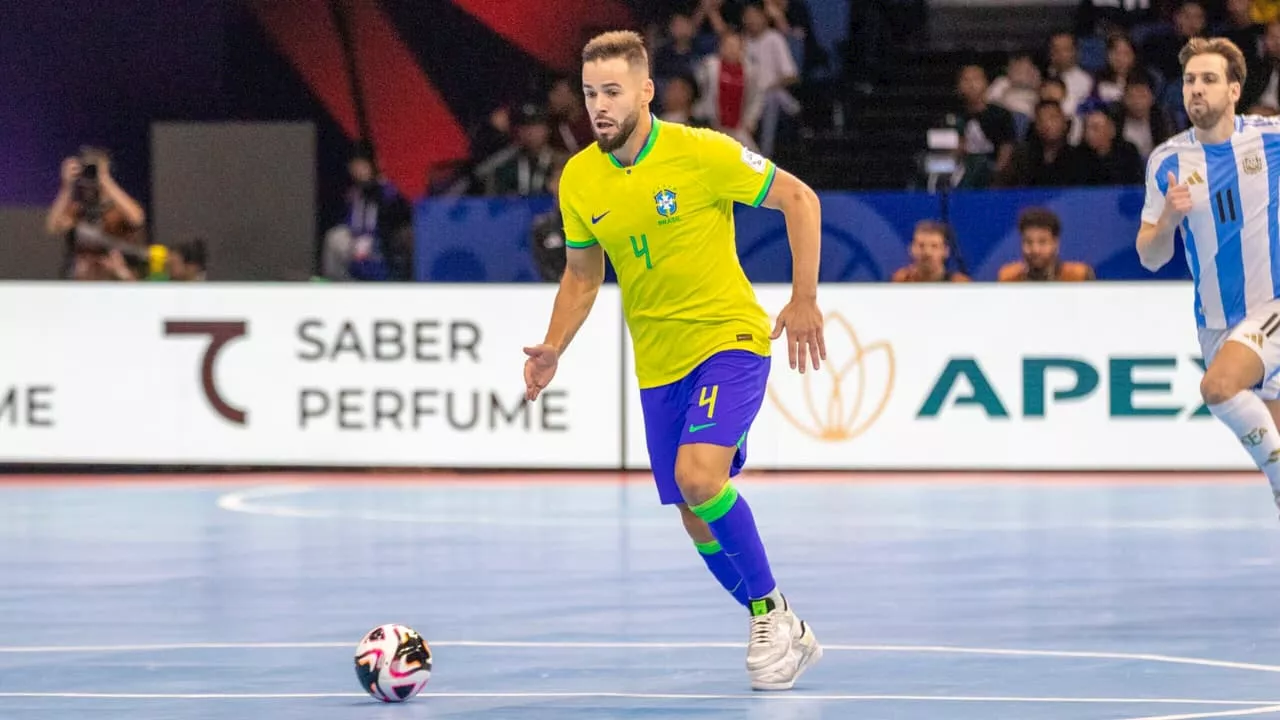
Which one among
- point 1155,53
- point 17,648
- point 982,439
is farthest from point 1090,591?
point 1155,53

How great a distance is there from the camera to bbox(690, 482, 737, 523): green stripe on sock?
7.13 metres

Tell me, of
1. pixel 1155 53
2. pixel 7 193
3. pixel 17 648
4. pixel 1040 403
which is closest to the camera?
pixel 17 648

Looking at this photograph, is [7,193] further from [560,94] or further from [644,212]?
[644,212]

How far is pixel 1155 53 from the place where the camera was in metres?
19.2

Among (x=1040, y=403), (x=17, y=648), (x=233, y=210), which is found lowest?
(x=17, y=648)

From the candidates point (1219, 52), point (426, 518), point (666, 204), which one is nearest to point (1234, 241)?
point (1219, 52)

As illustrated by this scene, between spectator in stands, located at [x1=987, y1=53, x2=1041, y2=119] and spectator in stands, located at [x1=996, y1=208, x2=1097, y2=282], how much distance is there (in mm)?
3330

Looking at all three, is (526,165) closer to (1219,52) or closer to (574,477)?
(574,477)

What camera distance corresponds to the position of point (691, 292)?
7.33m

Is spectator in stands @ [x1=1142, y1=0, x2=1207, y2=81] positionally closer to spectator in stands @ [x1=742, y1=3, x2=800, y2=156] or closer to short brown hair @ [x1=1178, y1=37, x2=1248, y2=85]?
spectator in stands @ [x1=742, y1=3, x2=800, y2=156]

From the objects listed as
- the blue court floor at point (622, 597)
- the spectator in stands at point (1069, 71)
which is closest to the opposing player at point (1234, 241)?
→ the blue court floor at point (622, 597)

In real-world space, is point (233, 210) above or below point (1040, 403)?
above

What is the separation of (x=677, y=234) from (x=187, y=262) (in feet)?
32.8

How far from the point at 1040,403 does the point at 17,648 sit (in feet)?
28.0
